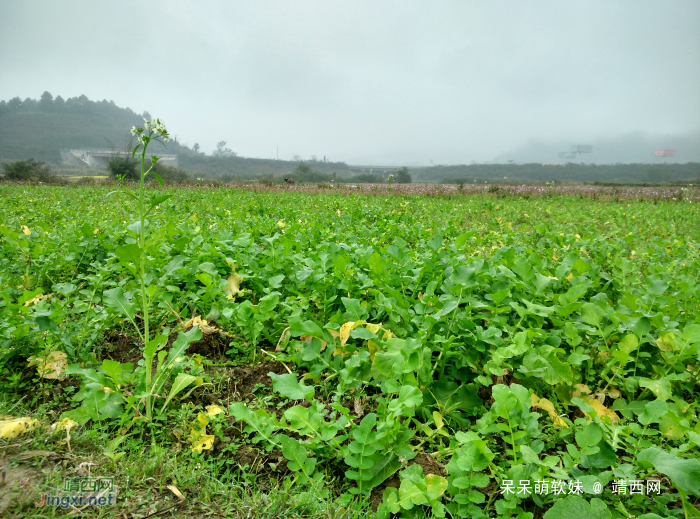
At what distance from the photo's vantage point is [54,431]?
1.50 metres

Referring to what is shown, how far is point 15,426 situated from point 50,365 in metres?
0.58

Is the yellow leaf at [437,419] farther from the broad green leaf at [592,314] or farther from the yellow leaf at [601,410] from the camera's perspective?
→ the broad green leaf at [592,314]

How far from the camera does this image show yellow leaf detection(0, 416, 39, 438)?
141cm

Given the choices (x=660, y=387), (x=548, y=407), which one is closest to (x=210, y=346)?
(x=548, y=407)

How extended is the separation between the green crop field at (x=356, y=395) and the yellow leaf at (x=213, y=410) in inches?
0.7

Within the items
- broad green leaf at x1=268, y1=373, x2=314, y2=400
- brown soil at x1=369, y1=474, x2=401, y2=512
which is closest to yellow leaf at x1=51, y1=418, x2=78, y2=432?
broad green leaf at x1=268, y1=373, x2=314, y2=400

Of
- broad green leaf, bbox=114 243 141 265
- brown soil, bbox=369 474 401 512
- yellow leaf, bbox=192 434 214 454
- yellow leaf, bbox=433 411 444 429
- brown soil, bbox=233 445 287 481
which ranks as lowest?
brown soil, bbox=369 474 401 512

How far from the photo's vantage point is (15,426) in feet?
4.70

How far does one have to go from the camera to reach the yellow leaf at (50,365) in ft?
6.18

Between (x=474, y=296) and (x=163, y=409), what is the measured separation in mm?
1758

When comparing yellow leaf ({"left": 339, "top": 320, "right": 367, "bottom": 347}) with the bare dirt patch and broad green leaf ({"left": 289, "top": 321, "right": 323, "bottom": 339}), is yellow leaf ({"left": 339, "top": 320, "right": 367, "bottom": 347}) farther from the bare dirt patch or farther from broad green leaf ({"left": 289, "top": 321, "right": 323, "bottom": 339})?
the bare dirt patch

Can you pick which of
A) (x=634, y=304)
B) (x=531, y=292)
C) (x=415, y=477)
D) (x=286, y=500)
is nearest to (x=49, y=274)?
(x=286, y=500)

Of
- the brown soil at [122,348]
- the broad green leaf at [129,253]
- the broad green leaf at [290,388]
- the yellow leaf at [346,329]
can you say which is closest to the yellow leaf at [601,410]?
the yellow leaf at [346,329]

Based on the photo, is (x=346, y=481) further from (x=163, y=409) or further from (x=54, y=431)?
(x=54, y=431)
